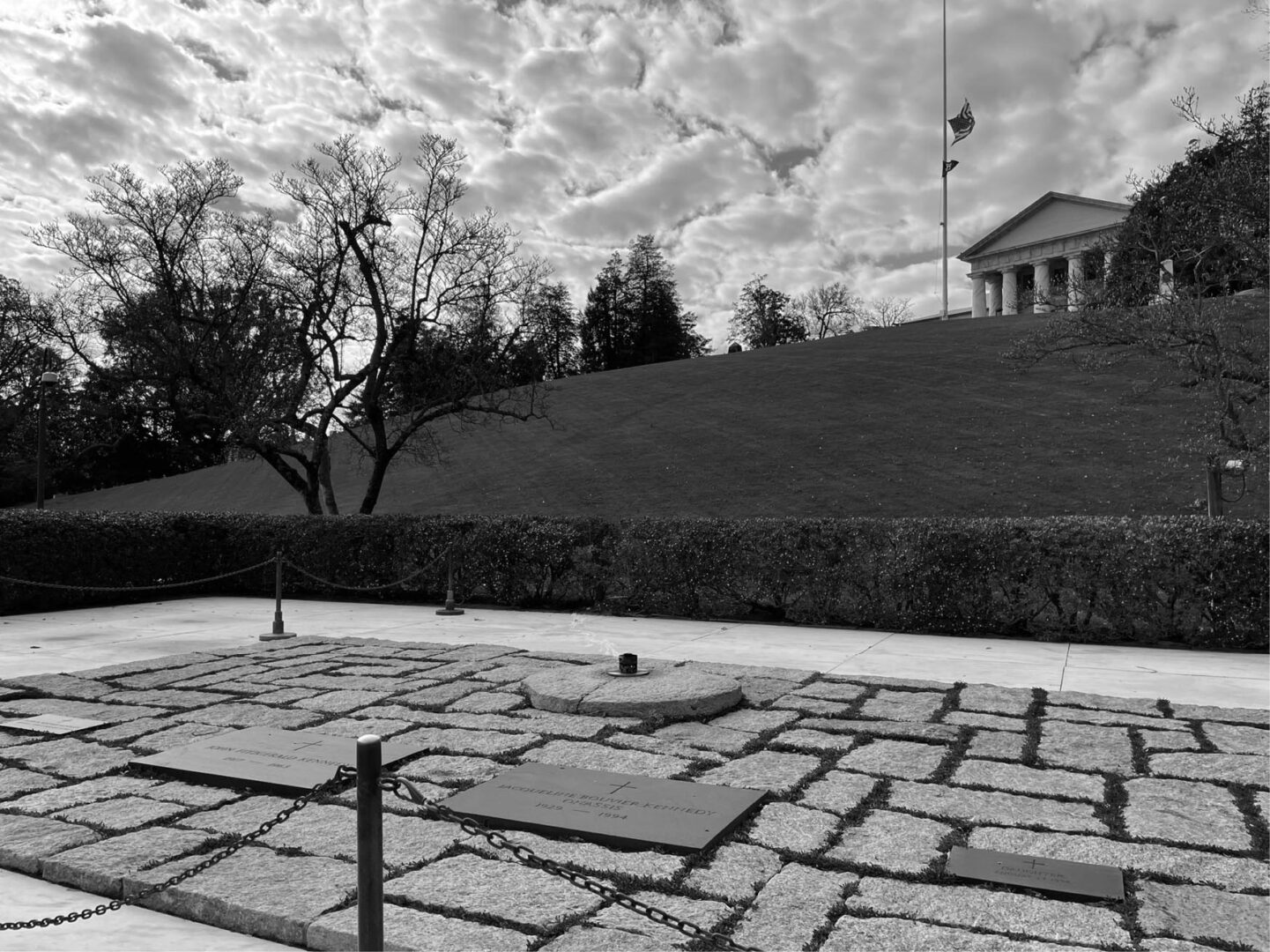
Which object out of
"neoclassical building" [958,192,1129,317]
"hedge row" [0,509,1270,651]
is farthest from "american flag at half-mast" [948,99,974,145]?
"hedge row" [0,509,1270,651]

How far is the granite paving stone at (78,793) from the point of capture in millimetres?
4422

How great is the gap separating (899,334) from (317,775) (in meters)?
45.3

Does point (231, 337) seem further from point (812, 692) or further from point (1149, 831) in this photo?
point (1149, 831)

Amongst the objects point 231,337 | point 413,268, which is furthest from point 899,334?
point 231,337

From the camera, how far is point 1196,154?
30766 millimetres

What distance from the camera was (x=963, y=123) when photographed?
2199 inches

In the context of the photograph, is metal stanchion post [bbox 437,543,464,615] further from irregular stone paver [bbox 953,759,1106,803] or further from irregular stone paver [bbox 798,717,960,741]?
irregular stone paver [bbox 953,759,1106,803]

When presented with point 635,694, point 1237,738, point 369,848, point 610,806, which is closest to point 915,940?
point 610,806

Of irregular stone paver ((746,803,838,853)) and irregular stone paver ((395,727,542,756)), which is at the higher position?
irregular stone paver ((395,727,542,756))

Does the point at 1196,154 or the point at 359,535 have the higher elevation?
the point at 1196,154

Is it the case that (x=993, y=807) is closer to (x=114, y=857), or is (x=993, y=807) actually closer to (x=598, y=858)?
(x=598, y=858)

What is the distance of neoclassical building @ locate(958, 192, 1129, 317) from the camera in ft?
216

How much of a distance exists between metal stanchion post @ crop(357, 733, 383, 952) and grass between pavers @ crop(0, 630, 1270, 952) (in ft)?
2.06

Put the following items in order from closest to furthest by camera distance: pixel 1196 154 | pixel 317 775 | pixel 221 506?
pixel 317 775
pixel 1196 154
pixel 221 506
